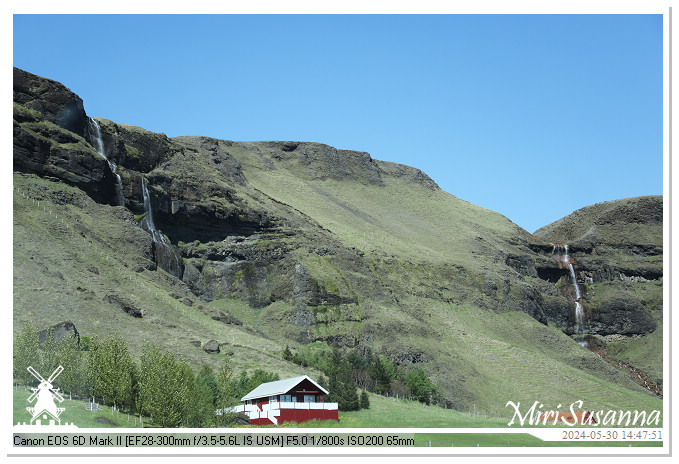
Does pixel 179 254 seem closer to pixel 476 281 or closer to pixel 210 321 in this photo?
pixel 210 321

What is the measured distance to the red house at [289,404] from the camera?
181ft

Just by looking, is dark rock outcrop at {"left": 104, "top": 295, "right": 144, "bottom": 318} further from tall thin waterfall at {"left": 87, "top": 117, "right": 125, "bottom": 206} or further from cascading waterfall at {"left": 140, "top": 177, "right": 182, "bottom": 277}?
tall thin waterfall at {"left": 87, "top": 117, "right": 125, "bottom": 206}

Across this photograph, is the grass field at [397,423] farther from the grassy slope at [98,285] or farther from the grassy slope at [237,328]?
the grassy slope at [237,328]

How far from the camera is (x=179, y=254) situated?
113 metres

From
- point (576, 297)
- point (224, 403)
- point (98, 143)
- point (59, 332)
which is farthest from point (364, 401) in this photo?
point (576, 297)

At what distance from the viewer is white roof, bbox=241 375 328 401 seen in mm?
55491

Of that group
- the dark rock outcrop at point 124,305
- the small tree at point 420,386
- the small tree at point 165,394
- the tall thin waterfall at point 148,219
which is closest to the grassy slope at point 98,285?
the dark rock outcrop at point 124,305

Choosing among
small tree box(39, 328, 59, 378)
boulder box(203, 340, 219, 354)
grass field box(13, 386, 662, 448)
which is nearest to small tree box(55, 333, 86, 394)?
small tree box(39, 328, 59, 378)

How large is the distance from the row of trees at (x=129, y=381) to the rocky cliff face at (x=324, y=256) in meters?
23.3

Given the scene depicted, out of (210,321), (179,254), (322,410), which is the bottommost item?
(322,410)

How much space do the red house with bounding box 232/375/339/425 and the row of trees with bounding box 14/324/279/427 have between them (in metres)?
3.01

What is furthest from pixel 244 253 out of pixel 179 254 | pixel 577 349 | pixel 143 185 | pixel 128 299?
pixel 577 349

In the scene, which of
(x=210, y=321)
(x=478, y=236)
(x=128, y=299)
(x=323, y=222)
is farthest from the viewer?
(x=478, y=236)

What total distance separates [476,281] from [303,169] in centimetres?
7940
